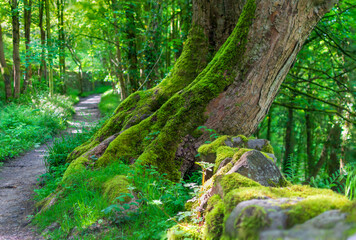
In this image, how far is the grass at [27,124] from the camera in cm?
836

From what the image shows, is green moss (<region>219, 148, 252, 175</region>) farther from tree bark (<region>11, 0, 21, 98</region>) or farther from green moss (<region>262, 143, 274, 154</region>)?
tree bark (<region>11, 0, 21, 98</region>)

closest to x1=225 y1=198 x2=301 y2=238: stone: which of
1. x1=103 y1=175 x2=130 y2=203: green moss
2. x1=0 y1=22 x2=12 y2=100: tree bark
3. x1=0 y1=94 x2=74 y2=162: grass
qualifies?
x1=103 y1=175 x2=130 y2=203: green moss

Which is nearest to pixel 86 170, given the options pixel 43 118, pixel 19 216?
pixel 19 216

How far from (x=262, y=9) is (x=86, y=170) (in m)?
4.02

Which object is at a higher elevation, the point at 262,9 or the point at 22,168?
the point at 262,9

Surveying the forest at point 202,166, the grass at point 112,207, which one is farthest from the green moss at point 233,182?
the grass at point 112,207

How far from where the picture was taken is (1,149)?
24.7 feet

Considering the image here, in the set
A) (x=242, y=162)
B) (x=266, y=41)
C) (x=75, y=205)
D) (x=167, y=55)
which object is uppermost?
(x=167, y=55)

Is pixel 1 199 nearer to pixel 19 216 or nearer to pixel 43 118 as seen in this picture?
pixel 19 216

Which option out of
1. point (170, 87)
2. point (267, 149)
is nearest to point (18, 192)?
point (170, 87)

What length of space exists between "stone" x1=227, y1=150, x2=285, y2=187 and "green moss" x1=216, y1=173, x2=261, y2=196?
0.61ft

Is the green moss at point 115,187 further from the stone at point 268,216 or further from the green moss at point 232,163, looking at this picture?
the stone at point 268,216

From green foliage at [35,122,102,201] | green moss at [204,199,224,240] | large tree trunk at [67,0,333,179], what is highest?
large tree trunk at [67,0,333,179]

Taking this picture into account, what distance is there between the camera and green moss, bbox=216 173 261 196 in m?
2.24
